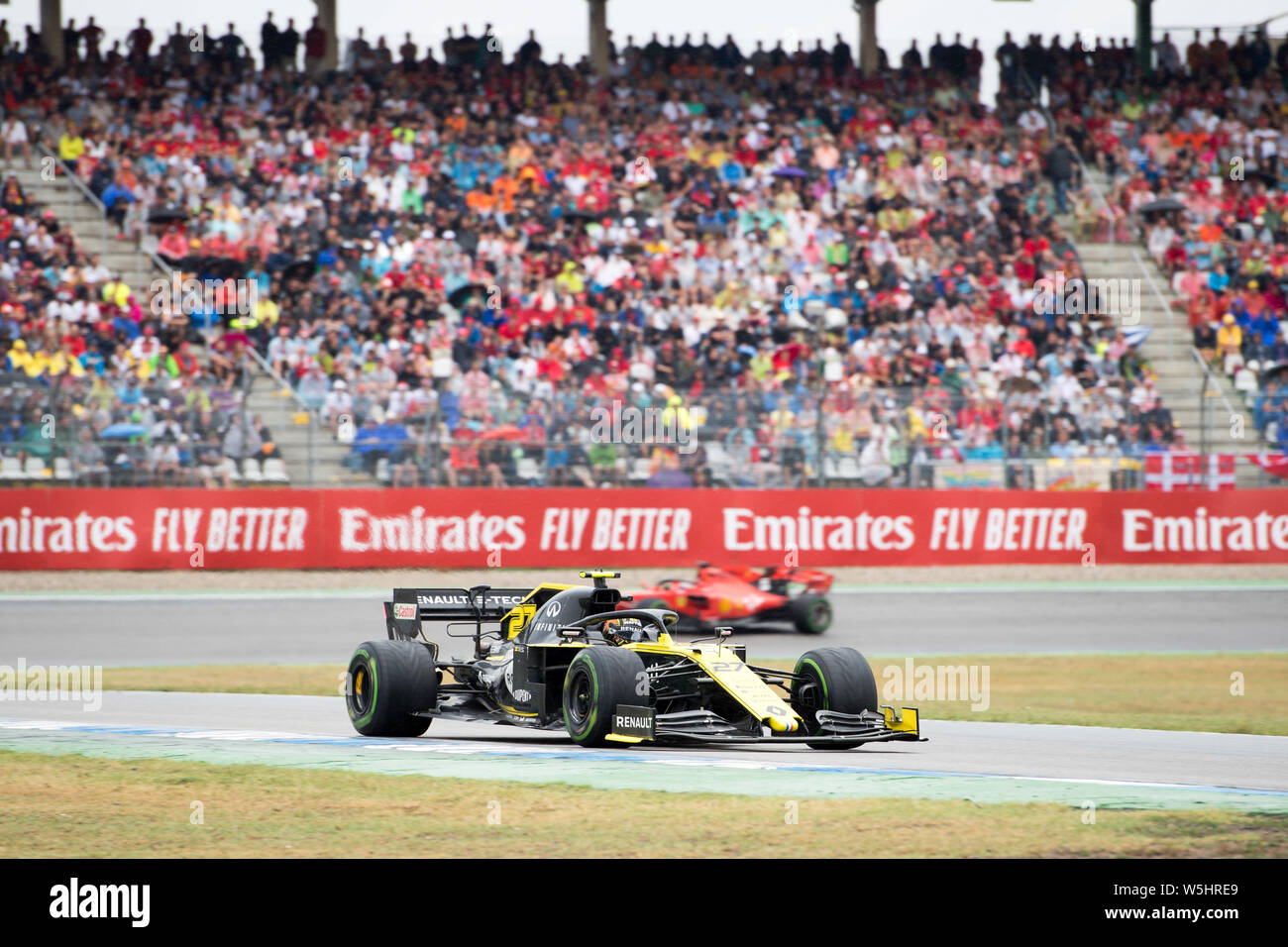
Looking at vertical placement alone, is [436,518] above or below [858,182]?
below

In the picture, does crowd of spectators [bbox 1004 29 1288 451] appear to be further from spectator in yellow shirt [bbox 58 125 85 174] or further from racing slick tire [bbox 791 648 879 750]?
racing slick tire [bbox 791 648 879 750]

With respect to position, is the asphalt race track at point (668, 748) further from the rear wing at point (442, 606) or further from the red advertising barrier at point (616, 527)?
the red advertising barrier at point (616, 527)

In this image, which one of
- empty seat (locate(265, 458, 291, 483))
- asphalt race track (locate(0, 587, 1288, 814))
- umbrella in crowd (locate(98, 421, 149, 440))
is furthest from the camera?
empty seat (locate(265, 458, 291, 483))

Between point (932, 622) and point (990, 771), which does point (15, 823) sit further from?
point (932, 622)

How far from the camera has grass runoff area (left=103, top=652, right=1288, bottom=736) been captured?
13281 millimetres

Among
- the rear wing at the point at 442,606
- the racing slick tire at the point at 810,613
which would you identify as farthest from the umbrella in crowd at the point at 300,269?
the rear wing at the point at 442,606

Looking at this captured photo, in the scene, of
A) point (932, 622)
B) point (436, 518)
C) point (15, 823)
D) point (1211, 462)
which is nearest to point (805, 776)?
point (15, 823)

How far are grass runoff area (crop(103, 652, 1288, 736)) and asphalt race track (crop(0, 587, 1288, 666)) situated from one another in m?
0.78

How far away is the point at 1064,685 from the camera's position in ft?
52.5

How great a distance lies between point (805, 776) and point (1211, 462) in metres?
18.7

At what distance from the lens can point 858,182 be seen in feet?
102

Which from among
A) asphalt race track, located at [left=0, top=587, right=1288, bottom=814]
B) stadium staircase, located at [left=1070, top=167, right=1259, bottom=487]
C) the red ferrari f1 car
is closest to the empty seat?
asphalt race track, located at [left=0, top=587, right=1288, bottom=814]

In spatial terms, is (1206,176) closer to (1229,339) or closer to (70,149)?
(1229,339)

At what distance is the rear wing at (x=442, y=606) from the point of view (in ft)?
38.4
